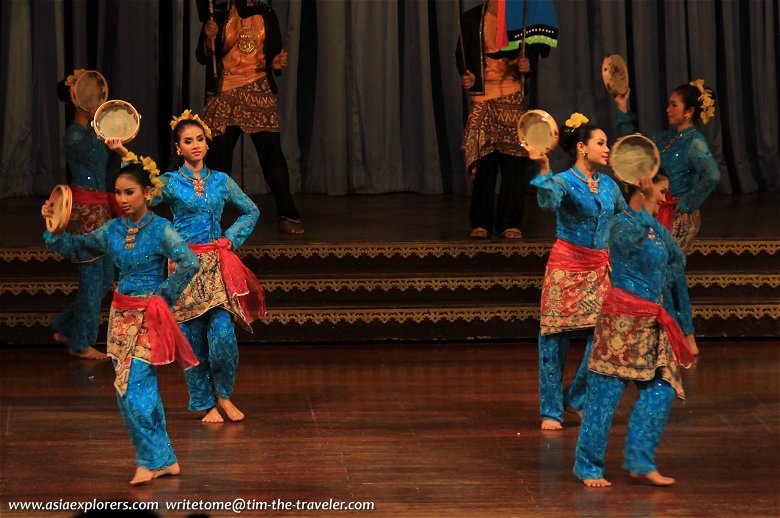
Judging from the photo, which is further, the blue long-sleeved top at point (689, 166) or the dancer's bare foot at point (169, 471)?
the blue long-sleeved top at point (689, 166)

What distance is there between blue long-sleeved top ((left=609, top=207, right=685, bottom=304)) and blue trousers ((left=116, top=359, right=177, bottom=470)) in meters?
1.71

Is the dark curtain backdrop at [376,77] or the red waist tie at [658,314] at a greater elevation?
the dark curtain backdrop at [376,77]

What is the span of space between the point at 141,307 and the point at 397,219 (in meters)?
4.01

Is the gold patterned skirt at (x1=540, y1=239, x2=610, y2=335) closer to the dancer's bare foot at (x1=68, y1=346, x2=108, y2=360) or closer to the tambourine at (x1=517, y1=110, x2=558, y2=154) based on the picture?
the tambourine at (x1=517, y1=110, x2=558, y2=154)

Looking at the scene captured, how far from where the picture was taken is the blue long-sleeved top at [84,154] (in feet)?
22.4

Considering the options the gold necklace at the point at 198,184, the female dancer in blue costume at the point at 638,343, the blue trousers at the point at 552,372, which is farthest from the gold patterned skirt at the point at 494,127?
the female dancer in blue costume at the point at 638,343

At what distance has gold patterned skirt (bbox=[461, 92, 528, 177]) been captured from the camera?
7.65 m

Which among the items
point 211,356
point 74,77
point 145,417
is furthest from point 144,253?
point 74,77

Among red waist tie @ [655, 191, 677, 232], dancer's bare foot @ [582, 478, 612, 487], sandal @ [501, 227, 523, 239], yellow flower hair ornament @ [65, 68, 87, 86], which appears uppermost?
yellow flower hair ornament @ [65, 68, 87, 86]

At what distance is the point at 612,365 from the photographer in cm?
461

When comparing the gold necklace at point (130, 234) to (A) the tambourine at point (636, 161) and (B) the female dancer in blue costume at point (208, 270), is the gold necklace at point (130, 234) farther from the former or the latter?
(A) the tambourine at point (636, 161)

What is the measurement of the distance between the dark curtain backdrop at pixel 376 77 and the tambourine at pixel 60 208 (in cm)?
552

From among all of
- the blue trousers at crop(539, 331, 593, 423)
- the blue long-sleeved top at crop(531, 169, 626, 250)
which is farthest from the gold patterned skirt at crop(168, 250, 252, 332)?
the blue long-sleeved top at crop(531, 169, 626, 250)

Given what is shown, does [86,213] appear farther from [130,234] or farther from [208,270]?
[130,234]
